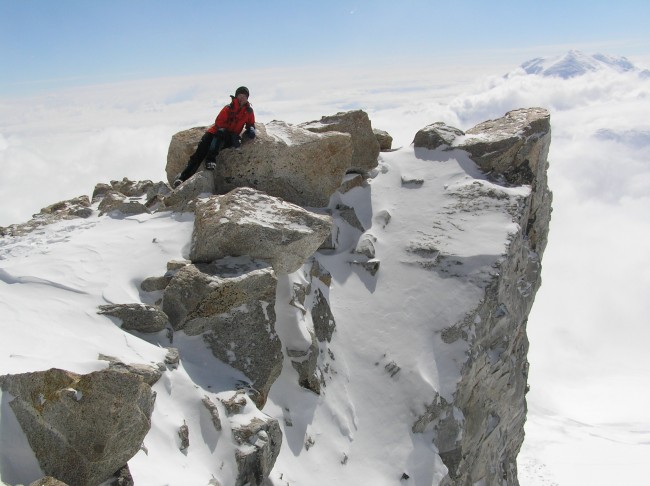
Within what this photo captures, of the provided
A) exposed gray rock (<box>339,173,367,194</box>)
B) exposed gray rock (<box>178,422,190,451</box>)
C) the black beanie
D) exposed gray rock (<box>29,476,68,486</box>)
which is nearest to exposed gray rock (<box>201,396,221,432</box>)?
exposed gray rock (<box>178,422,190,451</box>)

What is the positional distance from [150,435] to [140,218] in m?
7.28

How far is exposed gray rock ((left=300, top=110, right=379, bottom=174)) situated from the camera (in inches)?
676

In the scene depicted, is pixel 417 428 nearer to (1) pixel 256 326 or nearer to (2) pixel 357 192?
(1) pixel 256 326

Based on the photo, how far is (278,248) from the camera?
10.6 meters

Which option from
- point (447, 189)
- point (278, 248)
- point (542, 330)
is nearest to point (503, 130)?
point (447, 189)

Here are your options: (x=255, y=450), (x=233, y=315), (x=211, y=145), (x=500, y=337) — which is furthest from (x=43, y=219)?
(x=500, y=337)

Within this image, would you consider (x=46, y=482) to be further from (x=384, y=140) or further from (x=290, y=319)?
(x=384, y=140)

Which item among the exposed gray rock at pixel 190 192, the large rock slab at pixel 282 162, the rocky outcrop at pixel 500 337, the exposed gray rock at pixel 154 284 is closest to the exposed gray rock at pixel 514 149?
the rocky outcrop at pixel 500 337

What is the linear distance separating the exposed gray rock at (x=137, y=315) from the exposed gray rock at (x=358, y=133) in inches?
389

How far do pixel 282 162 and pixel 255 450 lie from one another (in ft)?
28.2

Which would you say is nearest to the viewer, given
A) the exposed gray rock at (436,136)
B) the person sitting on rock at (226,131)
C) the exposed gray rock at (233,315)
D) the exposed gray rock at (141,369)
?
the exposed gray rock at (141,369)

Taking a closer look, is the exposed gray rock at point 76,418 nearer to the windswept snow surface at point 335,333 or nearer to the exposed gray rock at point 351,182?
the windswept snow surface at point 335,333

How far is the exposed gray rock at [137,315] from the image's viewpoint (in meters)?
8.51

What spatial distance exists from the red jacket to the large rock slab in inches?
20.8
